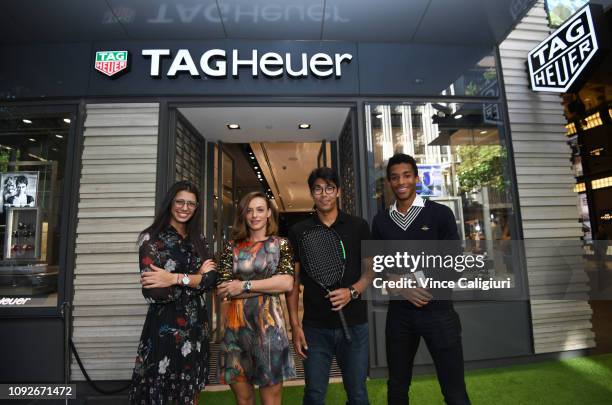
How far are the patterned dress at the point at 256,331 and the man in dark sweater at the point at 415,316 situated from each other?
641 millimetres

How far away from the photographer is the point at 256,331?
1846 mm

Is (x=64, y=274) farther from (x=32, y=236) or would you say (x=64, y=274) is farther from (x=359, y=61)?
(x=359, y=61)

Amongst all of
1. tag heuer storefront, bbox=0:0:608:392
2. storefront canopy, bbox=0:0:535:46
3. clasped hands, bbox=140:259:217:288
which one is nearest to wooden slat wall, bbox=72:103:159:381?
tag heuer storefront, bbox=0:0:608:392

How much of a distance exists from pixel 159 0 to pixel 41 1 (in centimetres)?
113

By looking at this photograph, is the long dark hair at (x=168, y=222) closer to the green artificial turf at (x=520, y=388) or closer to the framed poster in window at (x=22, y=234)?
the green artificial turf at (x=520, y=388)

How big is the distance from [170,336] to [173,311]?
0.42 feet

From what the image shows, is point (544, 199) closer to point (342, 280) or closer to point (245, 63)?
point (342, 280)

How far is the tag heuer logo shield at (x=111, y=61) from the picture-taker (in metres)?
3.70

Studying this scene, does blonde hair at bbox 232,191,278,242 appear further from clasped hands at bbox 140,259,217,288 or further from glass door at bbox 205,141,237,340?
glass door at bbox 205,141,237,340

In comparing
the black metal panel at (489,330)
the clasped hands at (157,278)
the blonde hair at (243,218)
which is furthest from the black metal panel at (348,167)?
the clasped hands at (157,278)

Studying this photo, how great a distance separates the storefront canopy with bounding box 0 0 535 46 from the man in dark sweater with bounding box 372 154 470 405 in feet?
7.32

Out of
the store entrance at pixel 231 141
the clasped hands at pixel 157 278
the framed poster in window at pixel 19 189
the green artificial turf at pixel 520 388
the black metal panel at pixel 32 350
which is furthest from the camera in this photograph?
the store entrance at pixel 231 141

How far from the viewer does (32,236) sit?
3586mm

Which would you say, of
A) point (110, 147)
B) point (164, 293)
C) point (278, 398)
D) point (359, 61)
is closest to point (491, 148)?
point (359, 61)
